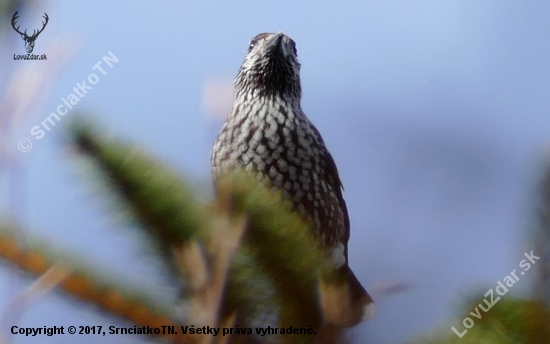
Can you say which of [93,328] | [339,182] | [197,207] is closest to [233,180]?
[197,207]

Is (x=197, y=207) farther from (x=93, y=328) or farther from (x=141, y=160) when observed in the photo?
(x=93, y=328)

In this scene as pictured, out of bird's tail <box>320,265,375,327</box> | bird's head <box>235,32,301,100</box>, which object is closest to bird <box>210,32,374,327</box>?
bird's head <box>235,32,301,100</box>

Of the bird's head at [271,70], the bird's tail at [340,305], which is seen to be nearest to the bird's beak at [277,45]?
the bird's head at [271,70]

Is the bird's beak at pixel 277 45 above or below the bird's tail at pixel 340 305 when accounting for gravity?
above

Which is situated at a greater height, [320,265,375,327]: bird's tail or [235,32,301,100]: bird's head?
[235,32,301,100]: bird's head

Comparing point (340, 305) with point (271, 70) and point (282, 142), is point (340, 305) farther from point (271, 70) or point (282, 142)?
point (271, 70)

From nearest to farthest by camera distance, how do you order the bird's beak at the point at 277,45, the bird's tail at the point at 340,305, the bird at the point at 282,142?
the bird's tail at the point at 340,305
the bird at the point at 282,142
the bird's beak at the point at 277,45

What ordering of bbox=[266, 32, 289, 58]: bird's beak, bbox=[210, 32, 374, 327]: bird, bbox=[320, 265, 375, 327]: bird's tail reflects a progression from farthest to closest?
bbox=[266, 32, 289, 58]: bird's beak → bbox=[210, 32, 374, 327]: bird → bbox=[320, 265, 375, 327]: bird's tail

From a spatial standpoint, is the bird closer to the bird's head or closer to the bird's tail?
the bird's head

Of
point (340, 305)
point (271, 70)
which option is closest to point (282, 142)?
point (271, 70)

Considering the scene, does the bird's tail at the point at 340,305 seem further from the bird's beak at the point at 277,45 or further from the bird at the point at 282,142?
the bird's beak at the point at 277,45
